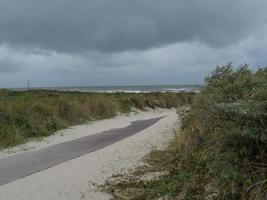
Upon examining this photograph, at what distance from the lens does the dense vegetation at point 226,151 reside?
5.64 meters

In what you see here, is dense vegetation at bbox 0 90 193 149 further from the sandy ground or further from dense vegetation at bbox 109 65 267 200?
dense vegetation at bbox 109 65 267 200

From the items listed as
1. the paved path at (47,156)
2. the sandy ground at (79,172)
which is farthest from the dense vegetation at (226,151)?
the paved path at (47,156)

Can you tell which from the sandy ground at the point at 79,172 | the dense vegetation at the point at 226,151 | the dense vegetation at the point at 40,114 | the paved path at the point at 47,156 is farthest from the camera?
the dense vegetation at the point at 40,114

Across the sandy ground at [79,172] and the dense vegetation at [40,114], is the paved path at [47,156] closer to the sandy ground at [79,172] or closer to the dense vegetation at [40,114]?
the sandy ground at [79,172]

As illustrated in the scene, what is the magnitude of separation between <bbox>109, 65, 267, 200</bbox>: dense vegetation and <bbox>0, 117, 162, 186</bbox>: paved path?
240 centimetres

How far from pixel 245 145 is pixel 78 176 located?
13.4 feet

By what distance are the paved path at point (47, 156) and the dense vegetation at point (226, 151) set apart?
2403 mm

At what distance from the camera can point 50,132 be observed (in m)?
16.4

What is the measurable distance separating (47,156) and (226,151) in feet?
20.9

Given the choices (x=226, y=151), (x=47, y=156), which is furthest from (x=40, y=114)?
(x=226, y=151)

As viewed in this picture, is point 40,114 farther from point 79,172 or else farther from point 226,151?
point 226,151

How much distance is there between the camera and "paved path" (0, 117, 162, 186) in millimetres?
9211

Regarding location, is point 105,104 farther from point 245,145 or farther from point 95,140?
point 245,145

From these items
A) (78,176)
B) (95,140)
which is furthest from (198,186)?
(95,140)
